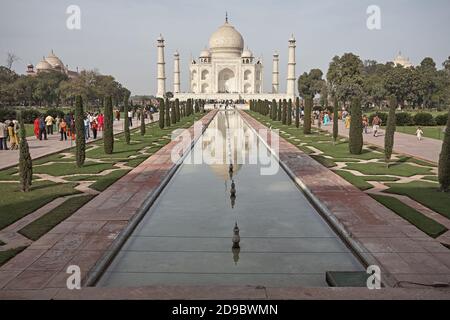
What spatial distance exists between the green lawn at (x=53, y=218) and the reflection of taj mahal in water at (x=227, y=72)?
5095 cm

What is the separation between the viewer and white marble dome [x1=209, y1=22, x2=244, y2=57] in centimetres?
5991

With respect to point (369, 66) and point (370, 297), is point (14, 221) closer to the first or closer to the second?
point (370, 297)

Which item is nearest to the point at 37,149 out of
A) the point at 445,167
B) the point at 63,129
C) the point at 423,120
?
the point at 63,129

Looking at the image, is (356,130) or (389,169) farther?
(356,130)

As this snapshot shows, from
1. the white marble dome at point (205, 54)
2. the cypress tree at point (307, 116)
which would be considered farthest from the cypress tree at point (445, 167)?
the white marble dome at point (205, 54)

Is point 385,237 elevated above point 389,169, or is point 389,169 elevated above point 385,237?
point 389,169

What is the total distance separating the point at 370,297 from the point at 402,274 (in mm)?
641

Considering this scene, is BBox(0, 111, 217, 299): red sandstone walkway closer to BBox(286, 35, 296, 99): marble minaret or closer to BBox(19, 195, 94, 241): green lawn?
BBox(19, 195, 94, 241): green lawn

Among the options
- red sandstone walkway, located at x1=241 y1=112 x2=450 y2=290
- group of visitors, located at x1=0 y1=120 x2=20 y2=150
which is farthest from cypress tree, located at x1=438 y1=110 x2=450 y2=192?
group of visitors, located at x1=0 y1=120 x2=20 y2=150

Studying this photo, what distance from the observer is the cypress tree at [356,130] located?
12.1 m

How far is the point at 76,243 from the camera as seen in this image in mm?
4801

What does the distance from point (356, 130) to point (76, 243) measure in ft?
29.4

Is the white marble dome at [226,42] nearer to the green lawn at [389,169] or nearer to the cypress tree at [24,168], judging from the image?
the green lawn at [389,169]

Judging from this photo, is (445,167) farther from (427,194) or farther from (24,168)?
(24,168)
